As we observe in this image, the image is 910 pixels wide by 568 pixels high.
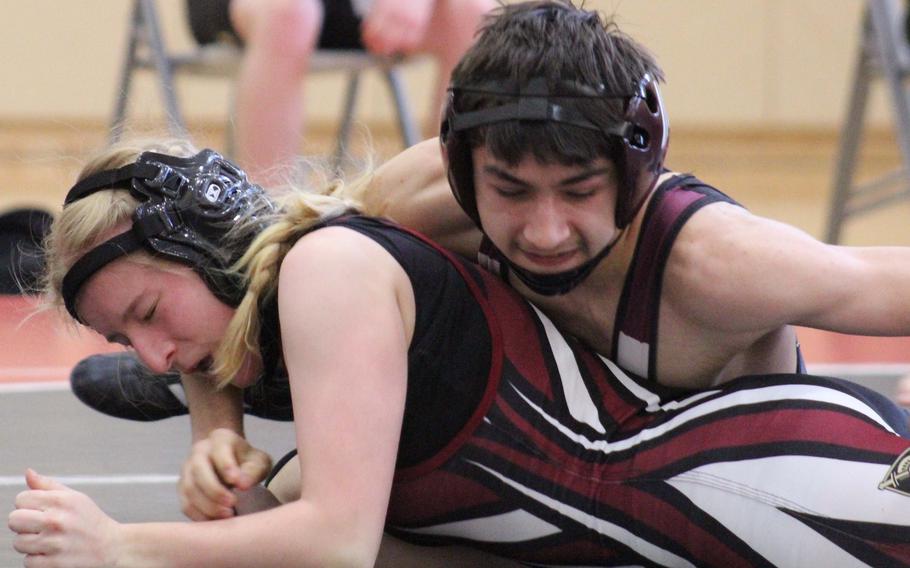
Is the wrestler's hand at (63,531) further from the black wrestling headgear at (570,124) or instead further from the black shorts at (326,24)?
the black shorts at (326,24)

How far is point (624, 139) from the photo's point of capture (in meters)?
A: 1.77

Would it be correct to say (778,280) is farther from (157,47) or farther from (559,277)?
(157,47)

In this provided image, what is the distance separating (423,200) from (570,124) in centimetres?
48

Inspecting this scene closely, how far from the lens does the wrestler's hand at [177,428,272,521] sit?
1834 mm

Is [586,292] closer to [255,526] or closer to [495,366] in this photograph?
[495,366]

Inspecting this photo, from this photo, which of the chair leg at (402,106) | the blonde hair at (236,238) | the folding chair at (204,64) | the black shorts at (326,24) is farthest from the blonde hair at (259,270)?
the chair leg at (402,106)

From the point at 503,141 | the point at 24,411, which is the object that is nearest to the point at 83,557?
the point at 503,141

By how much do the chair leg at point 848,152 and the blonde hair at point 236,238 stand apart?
12.9ft

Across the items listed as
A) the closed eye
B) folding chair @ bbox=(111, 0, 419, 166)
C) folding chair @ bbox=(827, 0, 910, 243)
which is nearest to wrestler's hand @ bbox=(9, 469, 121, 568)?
the closed eye

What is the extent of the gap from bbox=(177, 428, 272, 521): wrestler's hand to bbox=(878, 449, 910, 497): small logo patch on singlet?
0.79 m

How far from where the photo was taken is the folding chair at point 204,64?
4.76 meters

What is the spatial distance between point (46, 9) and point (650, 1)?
135 inches

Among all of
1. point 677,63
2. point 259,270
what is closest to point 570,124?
point 259,270

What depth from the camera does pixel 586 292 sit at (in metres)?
1.99
